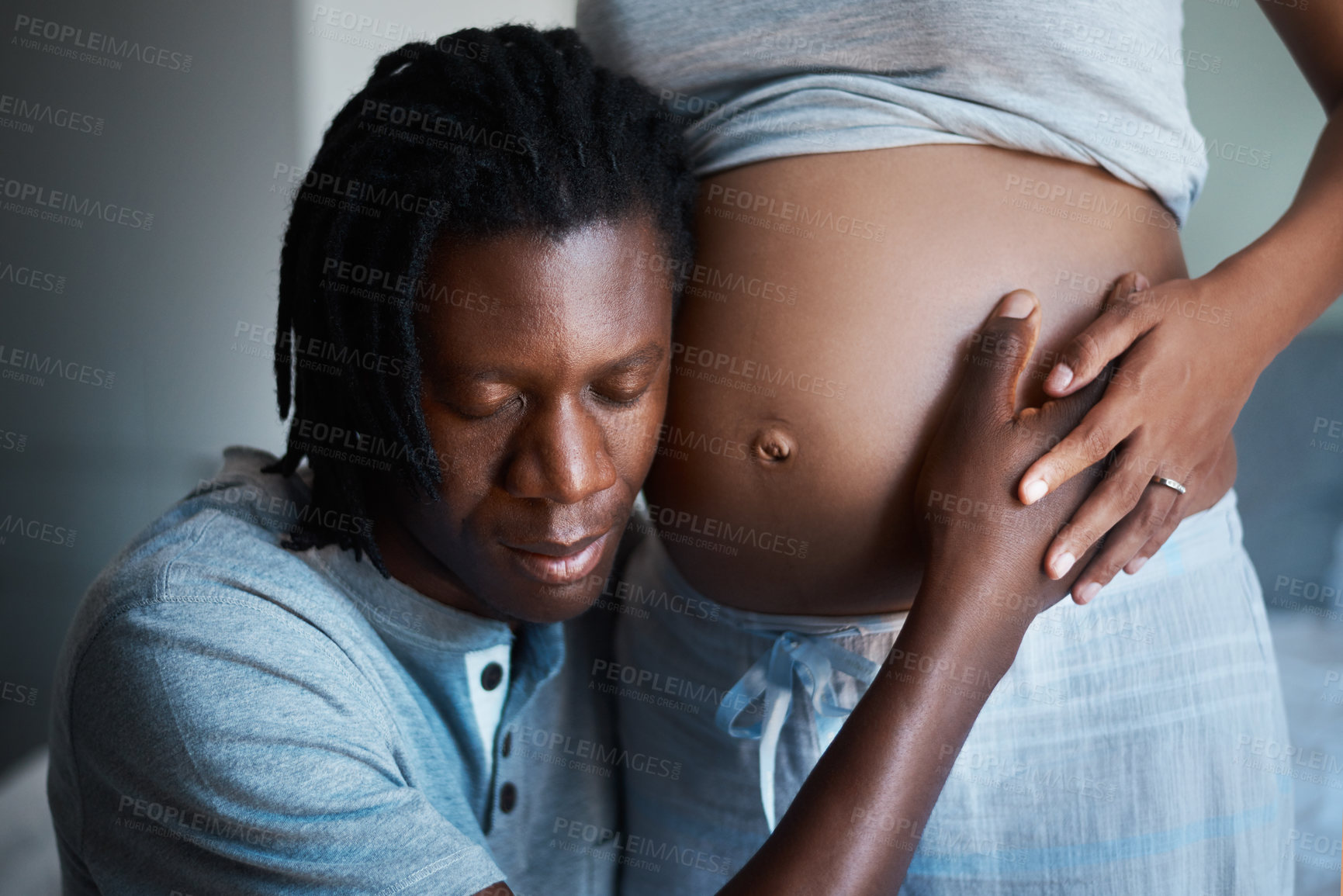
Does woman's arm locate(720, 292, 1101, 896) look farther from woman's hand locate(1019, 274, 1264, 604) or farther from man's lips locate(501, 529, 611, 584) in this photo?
man's lips locate(501, 529, 611, 584)

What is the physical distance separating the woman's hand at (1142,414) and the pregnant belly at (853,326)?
0.06 meters

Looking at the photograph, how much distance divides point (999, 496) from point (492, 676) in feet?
1.73

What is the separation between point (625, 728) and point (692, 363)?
425mm

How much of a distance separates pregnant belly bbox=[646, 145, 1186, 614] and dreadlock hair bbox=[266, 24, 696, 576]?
0.32ft

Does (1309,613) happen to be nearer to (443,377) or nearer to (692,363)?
(692,363)

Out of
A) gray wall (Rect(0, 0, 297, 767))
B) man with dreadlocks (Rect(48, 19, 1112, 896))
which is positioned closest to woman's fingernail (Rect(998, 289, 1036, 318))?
man with dreadlocks (Rect(48, 19, 1112, 896))

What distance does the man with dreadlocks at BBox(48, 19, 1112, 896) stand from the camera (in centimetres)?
72


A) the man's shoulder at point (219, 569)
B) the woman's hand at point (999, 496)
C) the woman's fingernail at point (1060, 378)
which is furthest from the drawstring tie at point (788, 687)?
the man's shoulder at point (219, 569)

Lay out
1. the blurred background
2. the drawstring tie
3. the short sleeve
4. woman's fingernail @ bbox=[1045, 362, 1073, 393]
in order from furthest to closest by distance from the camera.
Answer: the blurred background
the drawstring tie
woman's fingernail @ bbox=[1045, 362, 1073, 393]
the short sleeve

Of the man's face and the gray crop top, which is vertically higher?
the gray crop top

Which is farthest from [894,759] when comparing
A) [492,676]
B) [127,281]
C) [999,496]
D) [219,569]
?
[127,281]

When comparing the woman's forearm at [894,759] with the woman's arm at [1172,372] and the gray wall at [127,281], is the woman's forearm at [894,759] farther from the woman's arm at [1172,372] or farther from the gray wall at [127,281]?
the gray wall at [127,281]

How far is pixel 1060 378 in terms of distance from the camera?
31.8 inches

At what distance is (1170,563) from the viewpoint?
88cm
